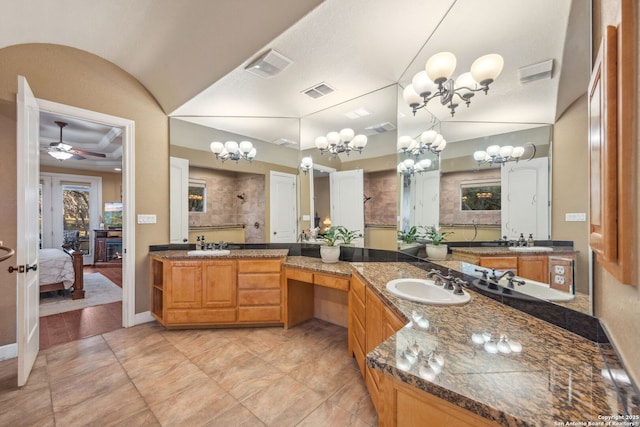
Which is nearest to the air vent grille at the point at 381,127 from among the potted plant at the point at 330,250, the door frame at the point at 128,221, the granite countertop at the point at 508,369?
the potted plant at the point at 330,250

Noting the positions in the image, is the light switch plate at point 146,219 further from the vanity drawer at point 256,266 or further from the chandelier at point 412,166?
the chandelier at point 412,166

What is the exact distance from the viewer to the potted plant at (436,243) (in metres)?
1.89

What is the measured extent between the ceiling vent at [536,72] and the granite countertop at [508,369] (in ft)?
3.65

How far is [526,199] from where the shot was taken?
1272 millimetres

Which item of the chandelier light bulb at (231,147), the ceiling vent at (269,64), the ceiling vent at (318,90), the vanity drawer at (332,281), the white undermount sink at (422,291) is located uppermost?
the ceiling vent at (269,64)

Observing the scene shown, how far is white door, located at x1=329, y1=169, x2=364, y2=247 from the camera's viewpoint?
2986mm

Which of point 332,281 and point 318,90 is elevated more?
point 318,90

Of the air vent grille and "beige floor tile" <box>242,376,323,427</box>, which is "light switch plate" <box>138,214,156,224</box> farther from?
the air vent grille

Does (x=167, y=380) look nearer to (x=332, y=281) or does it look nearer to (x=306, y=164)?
(x=332, y=281)

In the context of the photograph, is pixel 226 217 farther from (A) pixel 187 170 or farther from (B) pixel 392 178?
(B) pixel 392 178

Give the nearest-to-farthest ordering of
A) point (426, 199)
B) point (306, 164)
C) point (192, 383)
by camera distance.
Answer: point (192, 383)
point (426, 199)
point (306, 164)

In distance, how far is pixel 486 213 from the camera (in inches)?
58.2

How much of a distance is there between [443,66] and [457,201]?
0.87 meters

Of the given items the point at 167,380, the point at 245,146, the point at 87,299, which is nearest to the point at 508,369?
the point at 167,380
